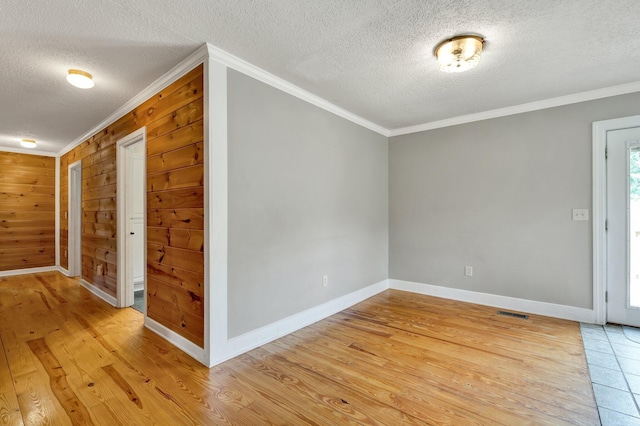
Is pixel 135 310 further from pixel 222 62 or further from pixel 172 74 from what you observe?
pixel 222 62

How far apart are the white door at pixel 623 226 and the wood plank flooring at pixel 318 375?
0.54 meters

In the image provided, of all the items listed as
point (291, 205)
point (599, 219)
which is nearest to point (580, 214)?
point (599, 219)

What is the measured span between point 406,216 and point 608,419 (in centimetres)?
→ 284

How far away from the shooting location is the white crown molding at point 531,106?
9.21 feet

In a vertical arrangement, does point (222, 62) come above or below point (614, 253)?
above

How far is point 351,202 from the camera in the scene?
142 inches

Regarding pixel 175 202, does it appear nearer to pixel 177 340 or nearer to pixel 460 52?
pixel 177 340

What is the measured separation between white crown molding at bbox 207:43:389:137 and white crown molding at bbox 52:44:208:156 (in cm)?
12

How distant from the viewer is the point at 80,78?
2.42 meters

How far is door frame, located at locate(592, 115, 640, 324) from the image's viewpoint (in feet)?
9.49

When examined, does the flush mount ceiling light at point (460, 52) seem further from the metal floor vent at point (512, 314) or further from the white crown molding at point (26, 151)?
the white crown molding at point (26, 151)

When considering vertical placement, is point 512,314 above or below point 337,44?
below

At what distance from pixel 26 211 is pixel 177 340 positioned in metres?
5.26

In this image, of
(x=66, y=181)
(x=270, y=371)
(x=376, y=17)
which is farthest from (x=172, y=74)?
(x=66, y=181)
